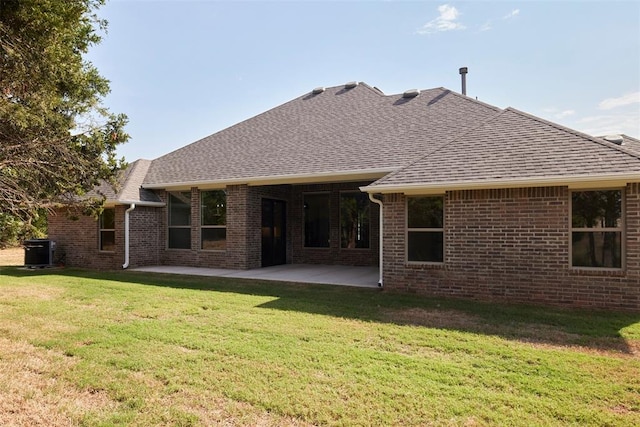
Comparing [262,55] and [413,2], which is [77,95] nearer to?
[262,55]

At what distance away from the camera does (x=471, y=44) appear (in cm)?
1146

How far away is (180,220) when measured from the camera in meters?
14.8

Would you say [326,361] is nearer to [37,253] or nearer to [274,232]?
[274,232]

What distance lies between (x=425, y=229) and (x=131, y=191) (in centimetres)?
1055

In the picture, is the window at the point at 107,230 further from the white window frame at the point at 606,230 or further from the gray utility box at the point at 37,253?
the white window frame at the point at 606,230

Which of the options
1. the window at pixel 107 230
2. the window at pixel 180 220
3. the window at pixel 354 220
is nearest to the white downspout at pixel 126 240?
the window at pixel 107 230

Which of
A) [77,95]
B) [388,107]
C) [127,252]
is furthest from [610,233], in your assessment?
[127,252]

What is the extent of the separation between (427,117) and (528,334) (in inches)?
336

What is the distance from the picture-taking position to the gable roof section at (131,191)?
1369 cm

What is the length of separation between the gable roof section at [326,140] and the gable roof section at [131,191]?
37cm

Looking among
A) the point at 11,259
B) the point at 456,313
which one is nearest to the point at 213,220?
the point at 456,313

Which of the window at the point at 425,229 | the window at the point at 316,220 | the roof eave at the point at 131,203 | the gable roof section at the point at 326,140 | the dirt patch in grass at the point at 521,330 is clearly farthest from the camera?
the window at the point at 316,220

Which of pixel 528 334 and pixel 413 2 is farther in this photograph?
pixel 413 2

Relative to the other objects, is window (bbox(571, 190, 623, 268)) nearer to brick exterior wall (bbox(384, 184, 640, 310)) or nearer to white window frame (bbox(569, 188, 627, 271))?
white window frame (bbox(569, 188, 627, 271))
